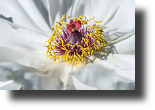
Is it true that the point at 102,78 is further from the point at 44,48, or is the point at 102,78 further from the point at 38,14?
the point at 38,14

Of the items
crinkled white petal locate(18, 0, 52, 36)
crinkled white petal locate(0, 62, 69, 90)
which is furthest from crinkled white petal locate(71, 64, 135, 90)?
Answer: crinkled white petal locate(18, 0, 52, 36)

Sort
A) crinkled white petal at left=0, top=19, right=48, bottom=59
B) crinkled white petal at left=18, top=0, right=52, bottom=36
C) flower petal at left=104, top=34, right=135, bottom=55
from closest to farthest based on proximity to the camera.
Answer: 1. flower petal at left=104, top=34, right=135, bottom=55
2. crinkled white petal at left=0, top=19, right=48, bottom=59
3. crinkled white petal at left=18, top=0, right=52, bottom=36

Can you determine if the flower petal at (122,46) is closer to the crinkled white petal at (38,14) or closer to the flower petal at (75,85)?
the flower petal at (75,85)

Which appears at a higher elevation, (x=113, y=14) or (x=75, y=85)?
(x=113, y=14)

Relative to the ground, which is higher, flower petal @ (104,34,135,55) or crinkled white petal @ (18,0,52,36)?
crinkled white petal @ (18,0,52,36)

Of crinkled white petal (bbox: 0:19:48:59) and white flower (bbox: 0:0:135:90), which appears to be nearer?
white flower (bbox: 0:0:135:90)

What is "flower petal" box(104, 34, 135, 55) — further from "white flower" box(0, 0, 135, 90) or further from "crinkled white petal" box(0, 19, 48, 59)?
"crinkled white petal" box(0, 19, 48, 59)

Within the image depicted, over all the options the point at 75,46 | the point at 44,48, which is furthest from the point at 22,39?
the point at 75,46

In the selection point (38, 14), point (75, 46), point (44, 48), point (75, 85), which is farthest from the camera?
point (38, 14)
